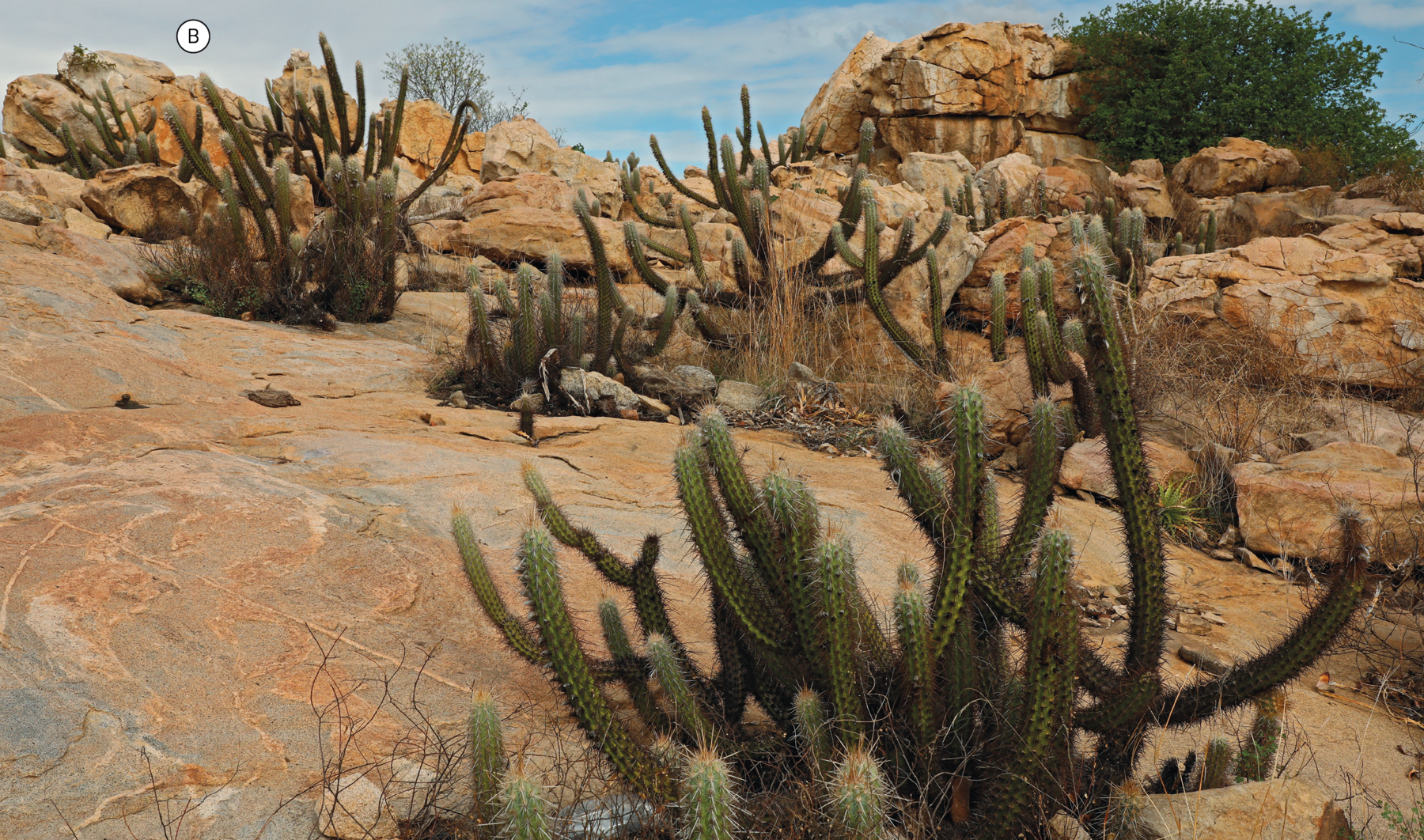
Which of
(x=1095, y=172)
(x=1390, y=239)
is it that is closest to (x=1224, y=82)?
(x=1095, y=172)

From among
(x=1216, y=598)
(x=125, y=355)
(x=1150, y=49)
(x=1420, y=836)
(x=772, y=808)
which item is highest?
(x=1150, y=49)

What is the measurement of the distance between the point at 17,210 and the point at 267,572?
739cm

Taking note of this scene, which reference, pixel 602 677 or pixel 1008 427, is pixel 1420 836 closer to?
pixel 602 677

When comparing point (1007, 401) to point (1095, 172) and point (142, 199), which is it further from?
point (1095, 172)

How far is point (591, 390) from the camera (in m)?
5.82

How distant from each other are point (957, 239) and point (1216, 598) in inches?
189

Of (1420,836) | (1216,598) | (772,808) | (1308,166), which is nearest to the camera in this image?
(772,808)

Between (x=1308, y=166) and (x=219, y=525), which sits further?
(x=1308, y=166)

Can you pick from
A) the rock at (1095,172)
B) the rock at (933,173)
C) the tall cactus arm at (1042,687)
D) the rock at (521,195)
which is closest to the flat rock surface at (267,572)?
the tall cactus arm at (1042,687)

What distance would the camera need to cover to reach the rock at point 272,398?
479 centimetres

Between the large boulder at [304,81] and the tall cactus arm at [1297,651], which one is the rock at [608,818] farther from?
the large boulder at [304,81]

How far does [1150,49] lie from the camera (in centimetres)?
1992

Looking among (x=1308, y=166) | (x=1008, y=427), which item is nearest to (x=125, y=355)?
(x=1008, y=427)

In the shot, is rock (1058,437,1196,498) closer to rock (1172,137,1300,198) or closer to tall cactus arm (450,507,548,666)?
tall cactus arm (450,507,548,666)
